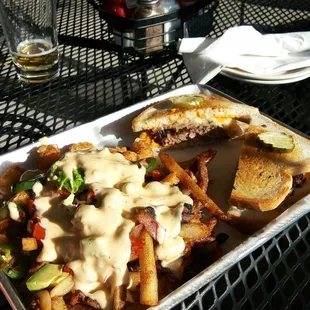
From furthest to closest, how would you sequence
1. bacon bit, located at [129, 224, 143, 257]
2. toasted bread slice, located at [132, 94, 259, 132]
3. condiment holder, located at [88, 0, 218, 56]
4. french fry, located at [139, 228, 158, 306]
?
condiment holder, located at [88, 0, 218, 56] → toasted bread slice, located at [132, 94, 259, 132] → bacon bit, located at [129, 224, 143, 257] → french fry, located at [139, 228, 158, 306]

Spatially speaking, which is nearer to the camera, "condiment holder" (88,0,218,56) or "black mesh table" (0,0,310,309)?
"black mesh table" (0,0,310,309)

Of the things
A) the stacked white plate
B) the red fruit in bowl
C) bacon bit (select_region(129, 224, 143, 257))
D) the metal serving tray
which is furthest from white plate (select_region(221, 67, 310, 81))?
bacon bit (select_region(129, 224, 143, 257))

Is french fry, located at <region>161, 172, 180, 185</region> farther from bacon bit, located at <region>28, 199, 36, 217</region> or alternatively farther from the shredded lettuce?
bacon bit, located at <region>28, 199, 36, 217</region>

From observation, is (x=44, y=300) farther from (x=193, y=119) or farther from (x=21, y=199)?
(x=193, y=119)

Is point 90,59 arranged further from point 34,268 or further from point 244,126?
point 34,268

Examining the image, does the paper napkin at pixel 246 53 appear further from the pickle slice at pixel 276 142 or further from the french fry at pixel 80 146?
the french fry at pixel 80 146

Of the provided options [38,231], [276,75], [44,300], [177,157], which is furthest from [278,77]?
[44,300]

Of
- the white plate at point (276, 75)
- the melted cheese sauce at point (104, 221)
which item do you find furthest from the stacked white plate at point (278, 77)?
the melted cheese sauce at point (104, 221)
